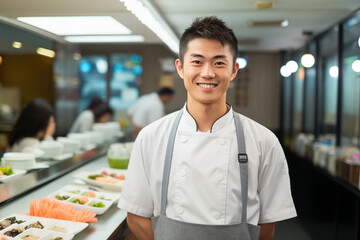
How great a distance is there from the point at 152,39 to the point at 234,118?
2.83 meters

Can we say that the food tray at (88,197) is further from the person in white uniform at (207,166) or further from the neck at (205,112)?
the neck at (205,112)

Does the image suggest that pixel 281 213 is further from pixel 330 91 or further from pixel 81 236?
pixel 330 91

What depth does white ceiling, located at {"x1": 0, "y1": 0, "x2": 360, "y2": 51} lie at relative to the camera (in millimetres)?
2752

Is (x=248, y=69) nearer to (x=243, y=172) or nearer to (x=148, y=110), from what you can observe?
(x=148, y=110)

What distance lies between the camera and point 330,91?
6.07 metres

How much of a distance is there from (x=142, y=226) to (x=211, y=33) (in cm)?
83

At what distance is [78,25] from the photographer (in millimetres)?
3354

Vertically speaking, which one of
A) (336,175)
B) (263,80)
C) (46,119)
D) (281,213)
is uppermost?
(263,80)

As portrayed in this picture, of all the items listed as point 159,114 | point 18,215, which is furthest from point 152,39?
point 18,215

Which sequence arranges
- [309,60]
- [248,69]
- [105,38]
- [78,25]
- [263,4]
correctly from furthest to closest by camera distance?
[248,69]
[309,60]
[105,38]
[263,4]
[78,25]

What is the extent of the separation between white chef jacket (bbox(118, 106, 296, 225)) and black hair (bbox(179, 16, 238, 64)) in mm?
284

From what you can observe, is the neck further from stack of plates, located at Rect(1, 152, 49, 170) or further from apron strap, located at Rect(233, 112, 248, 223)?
stack of plates, located at Rect(1, 152, 49, 170)

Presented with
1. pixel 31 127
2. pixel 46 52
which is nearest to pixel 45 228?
pixel 31 127

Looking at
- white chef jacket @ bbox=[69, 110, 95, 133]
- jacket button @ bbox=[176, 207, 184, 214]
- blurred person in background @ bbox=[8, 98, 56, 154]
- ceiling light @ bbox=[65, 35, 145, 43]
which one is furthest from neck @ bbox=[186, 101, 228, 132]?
white chef jacket @ bbox=[69, 110, 95, 133]
